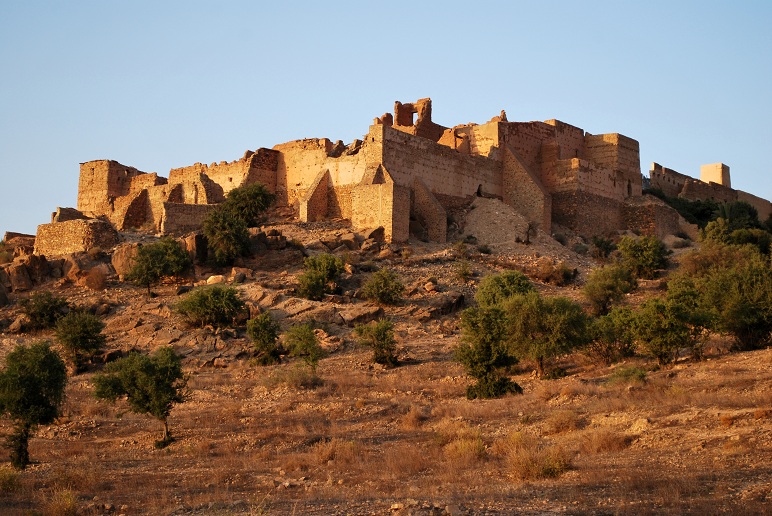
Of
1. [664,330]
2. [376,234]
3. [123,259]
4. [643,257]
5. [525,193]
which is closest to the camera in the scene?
[664,330]

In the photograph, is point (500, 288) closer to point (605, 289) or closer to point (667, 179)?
point (605, 289)

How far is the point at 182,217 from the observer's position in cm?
3114

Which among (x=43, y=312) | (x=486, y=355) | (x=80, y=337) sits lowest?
(x=486, y=355)

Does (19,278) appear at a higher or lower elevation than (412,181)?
lower

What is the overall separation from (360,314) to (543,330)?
609 centimetres

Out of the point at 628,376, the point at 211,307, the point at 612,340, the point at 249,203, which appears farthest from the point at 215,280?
the point at 628,376

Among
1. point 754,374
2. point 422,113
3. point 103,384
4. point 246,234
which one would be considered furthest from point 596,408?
point 422,113

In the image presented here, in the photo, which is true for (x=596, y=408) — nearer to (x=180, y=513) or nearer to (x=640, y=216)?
(x=180, y=513)

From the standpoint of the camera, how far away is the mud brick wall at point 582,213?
3541 centimetres

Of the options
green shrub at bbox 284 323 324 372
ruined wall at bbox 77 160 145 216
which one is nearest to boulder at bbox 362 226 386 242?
green shrub at bbox 284 323 324 372

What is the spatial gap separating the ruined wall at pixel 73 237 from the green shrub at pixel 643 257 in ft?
51.5

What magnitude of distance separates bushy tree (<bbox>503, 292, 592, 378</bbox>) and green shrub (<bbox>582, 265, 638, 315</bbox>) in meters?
5.40

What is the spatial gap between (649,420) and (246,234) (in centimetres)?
1655

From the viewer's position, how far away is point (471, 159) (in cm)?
3431
